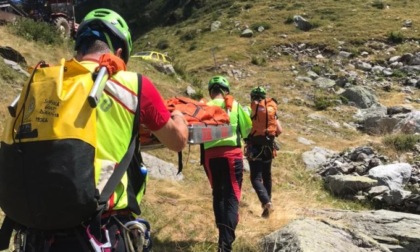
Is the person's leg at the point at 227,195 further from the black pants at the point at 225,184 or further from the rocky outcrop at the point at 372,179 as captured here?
the rocky outcrop at the point at 372,179

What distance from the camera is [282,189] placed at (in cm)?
880

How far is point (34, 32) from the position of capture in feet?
39.4

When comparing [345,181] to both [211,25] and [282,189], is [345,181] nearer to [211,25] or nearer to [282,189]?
[282,189]

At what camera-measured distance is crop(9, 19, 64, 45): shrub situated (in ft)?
A: 38.9

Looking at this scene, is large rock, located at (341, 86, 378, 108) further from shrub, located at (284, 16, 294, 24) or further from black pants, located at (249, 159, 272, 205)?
shrub, located at (284, 16, 294, 24)

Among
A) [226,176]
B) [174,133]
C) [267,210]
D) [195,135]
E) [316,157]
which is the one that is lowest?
[316,157]

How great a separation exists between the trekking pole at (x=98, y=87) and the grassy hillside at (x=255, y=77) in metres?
3.32

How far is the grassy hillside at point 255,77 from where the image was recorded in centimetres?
595

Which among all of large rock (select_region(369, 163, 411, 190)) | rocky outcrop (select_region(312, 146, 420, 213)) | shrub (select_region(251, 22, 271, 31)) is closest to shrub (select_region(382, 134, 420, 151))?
rocky outcrop (select_region(312, 146, 420, 213))

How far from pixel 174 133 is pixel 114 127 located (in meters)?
0.33

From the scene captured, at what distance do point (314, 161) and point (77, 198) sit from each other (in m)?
9.40

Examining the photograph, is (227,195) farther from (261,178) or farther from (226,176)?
(261,178)

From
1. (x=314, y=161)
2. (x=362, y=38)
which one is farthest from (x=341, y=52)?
(x=314, y=161)

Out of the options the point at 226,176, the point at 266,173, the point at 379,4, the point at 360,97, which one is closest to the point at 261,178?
the point at 266,173
